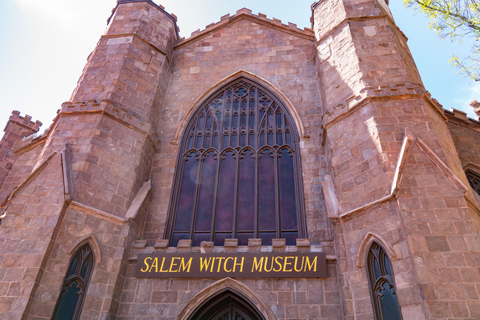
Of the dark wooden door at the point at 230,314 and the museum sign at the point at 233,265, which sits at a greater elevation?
the museum sign at the point at 233,265

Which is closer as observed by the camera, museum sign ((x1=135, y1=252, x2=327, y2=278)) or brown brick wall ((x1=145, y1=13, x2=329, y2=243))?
museum sign ((x1=135, y1=252, x2=327, y2=278))

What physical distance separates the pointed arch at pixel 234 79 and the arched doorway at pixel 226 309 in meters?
4.97

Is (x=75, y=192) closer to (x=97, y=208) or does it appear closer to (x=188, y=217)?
(x=97, y=208)

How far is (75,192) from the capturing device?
8.10 metres

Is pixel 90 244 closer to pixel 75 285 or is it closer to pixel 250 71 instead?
pixel 75 285

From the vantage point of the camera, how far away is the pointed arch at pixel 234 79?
10887 millimetres

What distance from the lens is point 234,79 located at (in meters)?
12.4

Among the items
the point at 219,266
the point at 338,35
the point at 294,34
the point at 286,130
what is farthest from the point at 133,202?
the point at 294,34

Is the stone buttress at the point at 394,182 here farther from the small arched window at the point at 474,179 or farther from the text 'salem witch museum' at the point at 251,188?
the small arched window at the point at 474,179

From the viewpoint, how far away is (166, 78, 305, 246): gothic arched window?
363 inches

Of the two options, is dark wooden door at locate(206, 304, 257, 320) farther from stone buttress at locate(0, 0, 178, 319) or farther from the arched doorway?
stone buttress at locate(0, 0, 178, 319)

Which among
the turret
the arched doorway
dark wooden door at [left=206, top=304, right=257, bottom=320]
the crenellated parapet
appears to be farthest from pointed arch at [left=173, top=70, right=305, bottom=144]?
dark wooden door at [left=206, top=304, right=257, bottom=320]

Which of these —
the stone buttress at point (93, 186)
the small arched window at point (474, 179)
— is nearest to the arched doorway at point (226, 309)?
the stone buttress at point (93, 186)

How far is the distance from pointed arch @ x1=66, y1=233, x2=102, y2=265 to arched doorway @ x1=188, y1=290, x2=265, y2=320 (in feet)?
7.92
